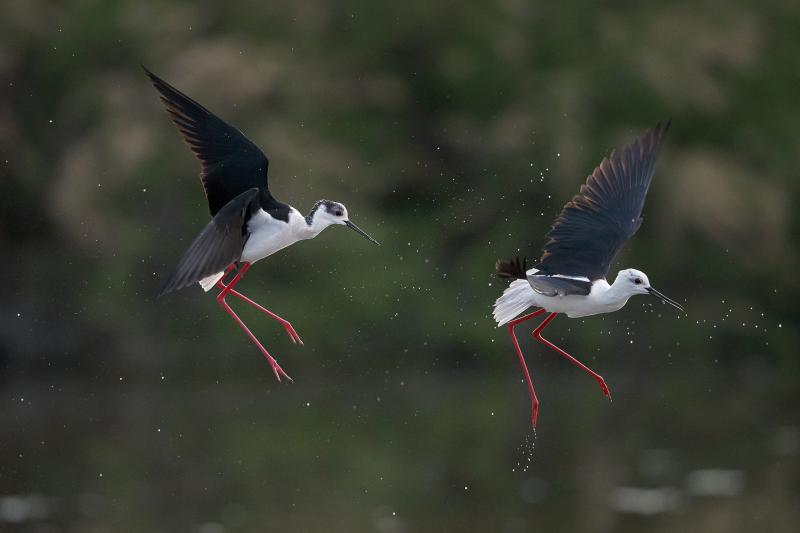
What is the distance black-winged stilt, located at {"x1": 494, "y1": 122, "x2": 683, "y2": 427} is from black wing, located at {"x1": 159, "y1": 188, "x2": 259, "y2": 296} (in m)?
1.47

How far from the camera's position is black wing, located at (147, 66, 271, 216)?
9.84 m

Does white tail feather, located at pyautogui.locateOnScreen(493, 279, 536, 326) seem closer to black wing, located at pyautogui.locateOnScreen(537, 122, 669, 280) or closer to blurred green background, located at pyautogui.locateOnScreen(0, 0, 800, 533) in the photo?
black wing, located at pyautogui.locateOnScreen(537, 122, 669, 280)

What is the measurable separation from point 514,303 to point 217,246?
177cm

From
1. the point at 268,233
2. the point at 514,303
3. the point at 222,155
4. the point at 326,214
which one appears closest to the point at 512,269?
the point at 514,303

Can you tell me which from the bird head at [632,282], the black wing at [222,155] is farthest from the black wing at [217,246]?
the bird head at [632,282]

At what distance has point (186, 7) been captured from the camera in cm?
3128

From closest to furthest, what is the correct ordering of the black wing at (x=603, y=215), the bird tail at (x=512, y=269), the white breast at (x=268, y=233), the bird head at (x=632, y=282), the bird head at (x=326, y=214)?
the bird tail at (x=512, y=269) < the bird head at (x=632, y=282) < the white breast at (x=268, y=233) < the bird head at (x=326, y=214) < the black wing at (x=603, y=215)

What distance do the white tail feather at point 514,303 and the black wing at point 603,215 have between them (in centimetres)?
17

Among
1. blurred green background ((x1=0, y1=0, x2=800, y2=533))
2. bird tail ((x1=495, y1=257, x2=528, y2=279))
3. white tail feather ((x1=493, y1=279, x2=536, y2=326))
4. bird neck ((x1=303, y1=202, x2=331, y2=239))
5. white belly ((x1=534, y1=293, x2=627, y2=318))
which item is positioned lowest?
blurred green background ((x1=0, y1=0, x2=800, y2=533))

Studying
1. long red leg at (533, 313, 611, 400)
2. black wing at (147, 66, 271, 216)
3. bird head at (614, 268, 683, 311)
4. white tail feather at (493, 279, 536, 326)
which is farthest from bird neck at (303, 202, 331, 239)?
bird head at (614, 268, 683, 311)

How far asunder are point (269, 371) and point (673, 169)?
810 centimetres

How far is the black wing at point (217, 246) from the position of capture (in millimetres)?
8938

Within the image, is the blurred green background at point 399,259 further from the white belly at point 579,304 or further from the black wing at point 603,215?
the white belly at point 579,304

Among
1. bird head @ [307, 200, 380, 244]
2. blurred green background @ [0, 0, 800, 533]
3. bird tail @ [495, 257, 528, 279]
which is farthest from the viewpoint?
blurred green background @ [0, 0, 800, 533]
